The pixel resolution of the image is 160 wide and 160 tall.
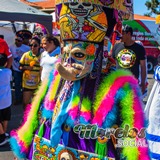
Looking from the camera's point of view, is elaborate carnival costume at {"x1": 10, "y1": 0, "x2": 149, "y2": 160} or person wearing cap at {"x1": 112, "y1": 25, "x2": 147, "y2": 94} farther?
person wearing cap at {"x1": 112, "y1": 25, "x2": 147, "y2": 94}

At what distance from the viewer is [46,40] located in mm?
5375

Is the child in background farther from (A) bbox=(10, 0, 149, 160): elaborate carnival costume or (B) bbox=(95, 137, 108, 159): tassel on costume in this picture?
(B) bbox=(95, 137, 108, 159): tassel on costume

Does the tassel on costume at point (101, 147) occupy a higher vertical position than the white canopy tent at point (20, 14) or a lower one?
lower

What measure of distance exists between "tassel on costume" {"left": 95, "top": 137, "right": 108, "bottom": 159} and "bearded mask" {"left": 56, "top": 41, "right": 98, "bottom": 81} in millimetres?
339

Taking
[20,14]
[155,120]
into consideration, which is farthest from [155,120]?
[20,14]

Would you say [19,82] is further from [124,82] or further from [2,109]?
[124,82]

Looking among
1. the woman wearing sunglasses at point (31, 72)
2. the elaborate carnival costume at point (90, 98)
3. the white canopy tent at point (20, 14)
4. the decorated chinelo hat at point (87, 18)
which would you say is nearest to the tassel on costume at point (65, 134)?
the elaborate carnival costume at point (90, 98)

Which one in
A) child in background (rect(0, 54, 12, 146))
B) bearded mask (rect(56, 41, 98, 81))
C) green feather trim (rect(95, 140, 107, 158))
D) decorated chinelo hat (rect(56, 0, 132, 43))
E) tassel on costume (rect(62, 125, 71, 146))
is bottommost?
child in background (rect(0, 54, 12, 146))

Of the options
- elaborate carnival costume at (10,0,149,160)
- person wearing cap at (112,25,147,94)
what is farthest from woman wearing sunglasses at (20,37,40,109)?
elaborate carnival costume at (10,0,149,160)

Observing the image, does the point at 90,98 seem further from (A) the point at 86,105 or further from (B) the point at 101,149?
(B) the point at 101,149

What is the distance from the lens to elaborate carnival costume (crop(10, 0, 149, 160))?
177 cm

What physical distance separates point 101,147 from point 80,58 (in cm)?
47

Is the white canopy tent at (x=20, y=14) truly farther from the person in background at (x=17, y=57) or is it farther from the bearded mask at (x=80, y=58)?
the bearded mask at (x=80, y=58)

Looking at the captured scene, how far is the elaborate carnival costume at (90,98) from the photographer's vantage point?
177cm
